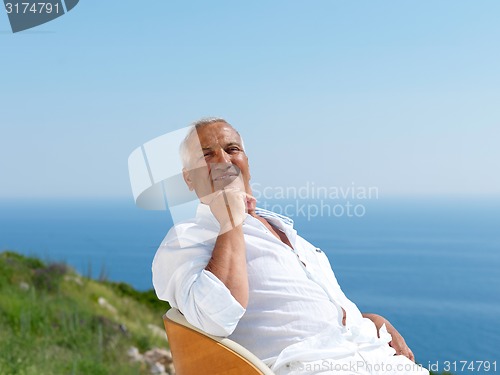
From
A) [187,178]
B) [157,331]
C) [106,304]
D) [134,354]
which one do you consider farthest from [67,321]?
[187,178]

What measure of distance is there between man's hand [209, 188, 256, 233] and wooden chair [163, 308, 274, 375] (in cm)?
34

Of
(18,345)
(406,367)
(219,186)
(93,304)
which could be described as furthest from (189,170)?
(93,304)

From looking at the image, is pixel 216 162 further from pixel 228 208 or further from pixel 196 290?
pixel 196 290

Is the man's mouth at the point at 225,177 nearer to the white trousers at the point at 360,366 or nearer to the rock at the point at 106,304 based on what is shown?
the white trousers at the point at 360,366

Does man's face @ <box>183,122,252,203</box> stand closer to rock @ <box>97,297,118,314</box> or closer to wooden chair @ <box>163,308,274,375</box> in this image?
wooden chair @ <box>163,308,274,375</box>

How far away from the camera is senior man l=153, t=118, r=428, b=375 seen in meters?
2.06

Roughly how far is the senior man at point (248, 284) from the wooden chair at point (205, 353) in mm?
39

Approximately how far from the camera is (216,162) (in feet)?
7.81

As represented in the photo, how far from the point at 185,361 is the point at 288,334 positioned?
352 millimetres

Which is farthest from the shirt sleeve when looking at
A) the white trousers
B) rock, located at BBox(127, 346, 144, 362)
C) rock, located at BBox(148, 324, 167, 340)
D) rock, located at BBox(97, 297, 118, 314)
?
rock, located at BBox(97, 297, 118, 314)

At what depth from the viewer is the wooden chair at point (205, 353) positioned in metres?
2.03

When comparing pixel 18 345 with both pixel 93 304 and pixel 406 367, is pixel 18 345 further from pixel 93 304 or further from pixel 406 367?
pixel 406 367

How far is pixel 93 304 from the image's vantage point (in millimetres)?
6055

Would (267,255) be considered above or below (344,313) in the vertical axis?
above
